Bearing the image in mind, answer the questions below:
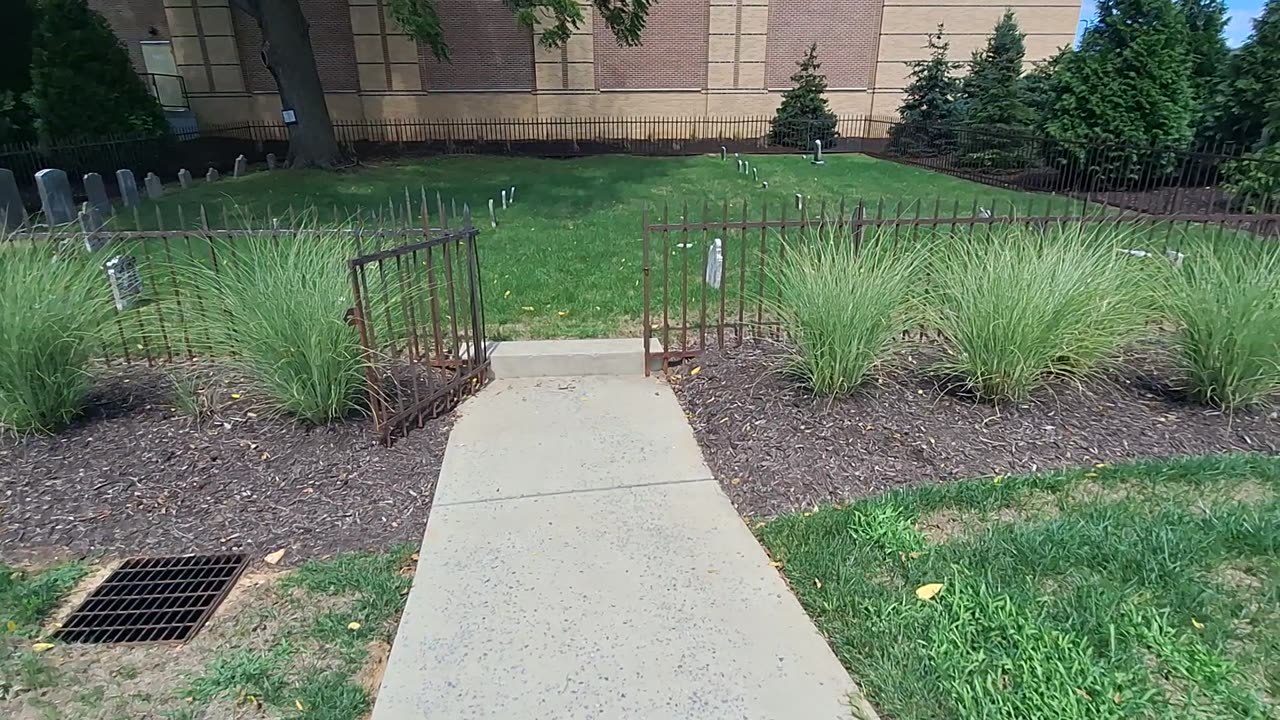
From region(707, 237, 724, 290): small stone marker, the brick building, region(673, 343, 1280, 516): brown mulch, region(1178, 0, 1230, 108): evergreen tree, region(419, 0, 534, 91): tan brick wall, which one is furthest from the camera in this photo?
region(419, 0, 534, 91): tan brick wall

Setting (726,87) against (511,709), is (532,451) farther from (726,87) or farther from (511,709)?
(726,87)

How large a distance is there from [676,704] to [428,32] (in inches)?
600

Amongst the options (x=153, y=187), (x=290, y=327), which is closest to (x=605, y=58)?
(x=153, y=187)

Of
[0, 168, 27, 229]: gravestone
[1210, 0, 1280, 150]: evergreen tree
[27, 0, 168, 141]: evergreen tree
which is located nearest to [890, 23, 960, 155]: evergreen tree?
[1210, 0, 1280, 150]: evergreen tree

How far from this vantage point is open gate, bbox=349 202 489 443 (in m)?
3.86

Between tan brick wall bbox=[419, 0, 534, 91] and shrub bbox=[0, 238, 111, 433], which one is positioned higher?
tan brick wall bbox=[419, 0, 534, 91]

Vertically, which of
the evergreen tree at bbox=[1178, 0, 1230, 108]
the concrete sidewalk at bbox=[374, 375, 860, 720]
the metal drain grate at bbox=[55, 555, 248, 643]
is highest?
the evergreen tree at bbox=[1178, 0, 1230, 108]

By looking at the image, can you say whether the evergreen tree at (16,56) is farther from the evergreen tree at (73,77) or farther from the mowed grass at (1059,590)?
the mowed grass at (1059,590)

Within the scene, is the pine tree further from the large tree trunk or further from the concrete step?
the concrete step

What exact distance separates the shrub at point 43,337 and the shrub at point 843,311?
4041mm

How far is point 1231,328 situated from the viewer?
3.90 meters

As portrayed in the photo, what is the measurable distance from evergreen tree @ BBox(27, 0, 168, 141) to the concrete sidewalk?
59.1 feet

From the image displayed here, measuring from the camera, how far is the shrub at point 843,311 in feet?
13.0

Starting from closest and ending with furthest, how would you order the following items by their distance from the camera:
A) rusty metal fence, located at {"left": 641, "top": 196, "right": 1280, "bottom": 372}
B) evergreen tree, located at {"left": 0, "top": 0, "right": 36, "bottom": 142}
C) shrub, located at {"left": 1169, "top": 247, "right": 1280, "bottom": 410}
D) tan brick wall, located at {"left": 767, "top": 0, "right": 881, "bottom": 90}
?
shrub, located at {"left": 1169, "top": 247, "right": 1280, "bottom": 410} → rusty metal fence, located at {"left": 641, "top": 196, "right": 1280, "bottom": 372} → evergreen tree, located at {"left": 0, "top": 0, "right": 36, "bottom": 142} → tan brick wall, located at {"left": 767, "top": 0, "right": 881, "bottom": 90}
